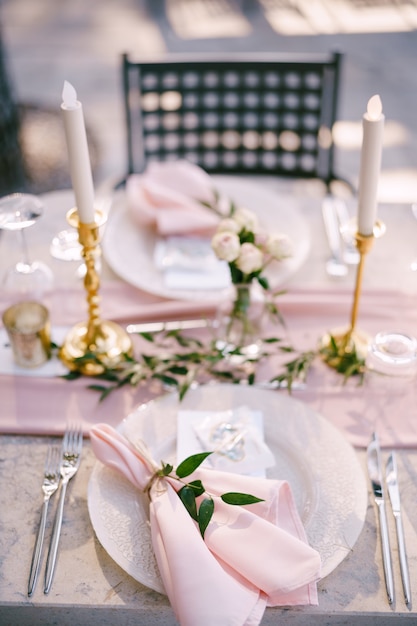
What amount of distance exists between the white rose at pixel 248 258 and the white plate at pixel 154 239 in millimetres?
261

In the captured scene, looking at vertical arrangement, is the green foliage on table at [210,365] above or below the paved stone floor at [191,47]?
above

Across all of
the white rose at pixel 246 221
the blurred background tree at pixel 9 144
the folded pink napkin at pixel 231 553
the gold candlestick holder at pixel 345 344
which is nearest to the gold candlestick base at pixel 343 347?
the gold candlestick holder at pixel 345 344

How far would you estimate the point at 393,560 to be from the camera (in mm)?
1020

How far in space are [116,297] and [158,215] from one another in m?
0.24

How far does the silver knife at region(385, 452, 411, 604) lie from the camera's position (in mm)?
979

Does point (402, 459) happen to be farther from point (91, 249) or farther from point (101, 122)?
point (101, 122)

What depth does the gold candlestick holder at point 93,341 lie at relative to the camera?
51.1 inches

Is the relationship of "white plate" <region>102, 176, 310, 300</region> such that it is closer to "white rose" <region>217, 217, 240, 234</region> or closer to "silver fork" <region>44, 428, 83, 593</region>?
"white rose" <region>217, 217, 240, 234</region>

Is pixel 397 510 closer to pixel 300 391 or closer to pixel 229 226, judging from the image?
pixel 300 391

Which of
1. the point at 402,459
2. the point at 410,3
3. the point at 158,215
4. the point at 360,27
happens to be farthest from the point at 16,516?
the point at 410,3

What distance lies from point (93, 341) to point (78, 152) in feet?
1.19

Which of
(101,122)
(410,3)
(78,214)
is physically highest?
(78,214)

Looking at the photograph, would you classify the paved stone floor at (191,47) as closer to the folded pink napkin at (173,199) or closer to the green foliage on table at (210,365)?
the folded pink napkin at (173,199)

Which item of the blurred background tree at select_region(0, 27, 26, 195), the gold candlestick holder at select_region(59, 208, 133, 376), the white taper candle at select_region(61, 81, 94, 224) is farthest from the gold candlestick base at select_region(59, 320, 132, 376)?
the blurred background tree at select_region(0, 27, 26, 195)
